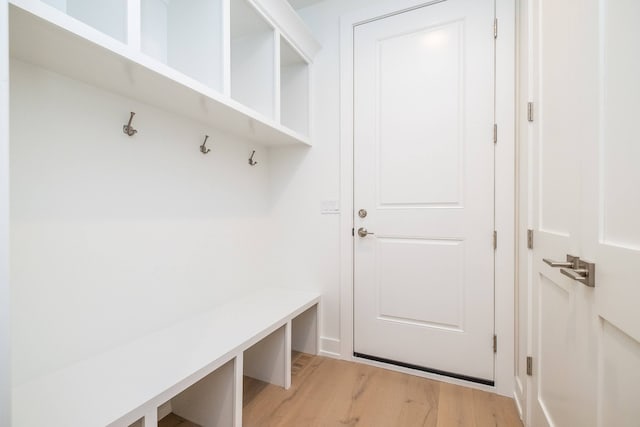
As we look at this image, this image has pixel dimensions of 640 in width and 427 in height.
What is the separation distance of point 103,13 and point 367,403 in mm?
2102

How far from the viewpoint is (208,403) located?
4.46 ft

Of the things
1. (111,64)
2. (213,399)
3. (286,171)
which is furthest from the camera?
(286,171)

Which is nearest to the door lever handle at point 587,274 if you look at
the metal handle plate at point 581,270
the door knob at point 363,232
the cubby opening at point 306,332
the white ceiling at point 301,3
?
the metal handle plate at point 581,270

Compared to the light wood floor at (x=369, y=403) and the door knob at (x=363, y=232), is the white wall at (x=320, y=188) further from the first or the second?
the light wood floor at (x=369, y=403)

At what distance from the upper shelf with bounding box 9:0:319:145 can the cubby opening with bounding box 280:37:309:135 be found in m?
0.59

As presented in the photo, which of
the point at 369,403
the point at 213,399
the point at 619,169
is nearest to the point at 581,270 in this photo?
the point at 619,169

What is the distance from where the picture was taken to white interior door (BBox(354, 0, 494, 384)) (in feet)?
5.60

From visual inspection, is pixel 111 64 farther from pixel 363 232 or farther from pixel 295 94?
pixel 363 232

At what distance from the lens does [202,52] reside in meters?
1.34

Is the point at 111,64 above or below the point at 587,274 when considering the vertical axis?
above

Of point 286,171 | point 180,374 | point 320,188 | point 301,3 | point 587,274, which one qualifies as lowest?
point 180,374

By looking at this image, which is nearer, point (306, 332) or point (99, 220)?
point (99, 220)

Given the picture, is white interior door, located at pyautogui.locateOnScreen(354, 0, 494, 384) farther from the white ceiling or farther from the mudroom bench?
the mudroom bench

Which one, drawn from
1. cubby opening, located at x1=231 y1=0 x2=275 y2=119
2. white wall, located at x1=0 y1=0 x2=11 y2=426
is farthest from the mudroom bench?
cubby opening, located at x1=231 y1=0 x2=275 y2=119
